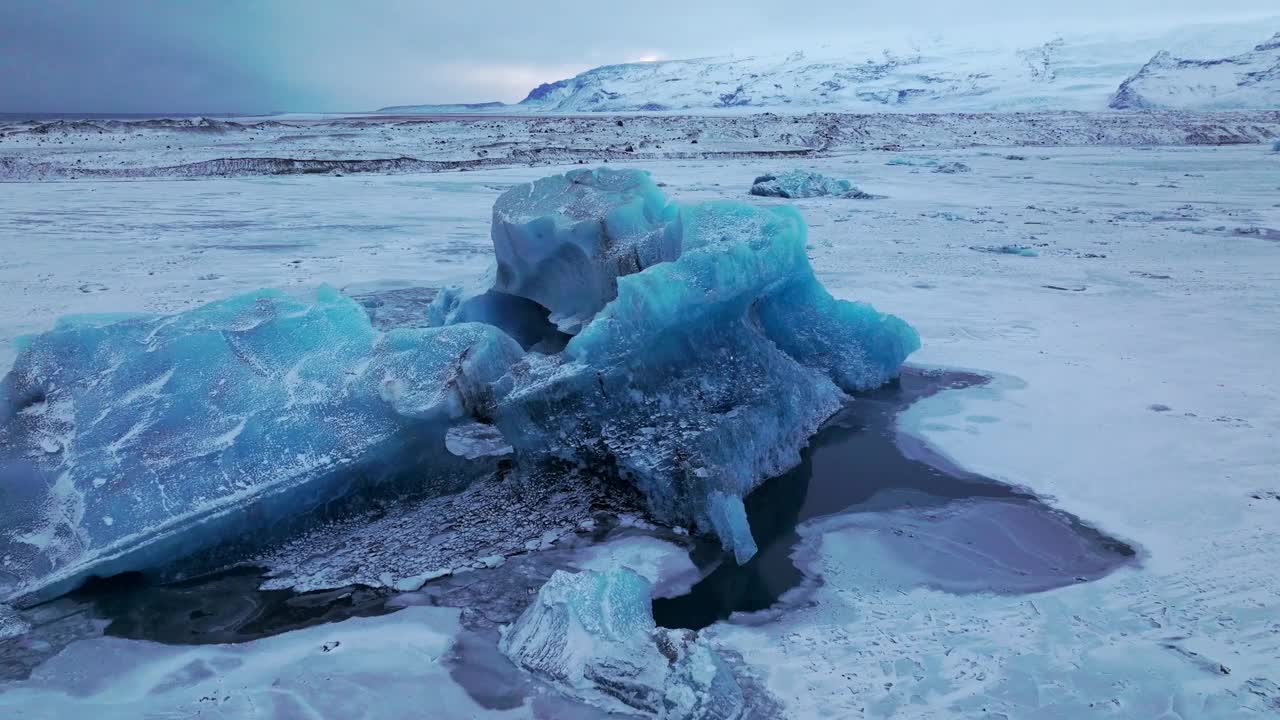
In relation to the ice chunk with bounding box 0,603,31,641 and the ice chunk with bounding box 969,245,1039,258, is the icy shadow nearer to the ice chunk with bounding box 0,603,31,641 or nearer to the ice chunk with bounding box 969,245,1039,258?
the ice chunk with bounding box 0,603,31,641

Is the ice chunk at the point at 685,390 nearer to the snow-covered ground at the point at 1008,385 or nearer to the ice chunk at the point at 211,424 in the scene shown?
the ice chunk at the point at 211,424

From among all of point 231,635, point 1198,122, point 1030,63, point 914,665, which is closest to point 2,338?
point 231,635

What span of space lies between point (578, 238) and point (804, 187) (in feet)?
23.1

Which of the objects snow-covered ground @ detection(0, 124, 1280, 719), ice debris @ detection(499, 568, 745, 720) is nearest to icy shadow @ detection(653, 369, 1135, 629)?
snow-covered ground @ detection(0, 124, 1280, 719)

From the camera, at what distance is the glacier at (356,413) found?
238 centimetres

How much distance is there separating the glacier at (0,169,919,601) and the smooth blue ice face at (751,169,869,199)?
Answer: 688 centimetres

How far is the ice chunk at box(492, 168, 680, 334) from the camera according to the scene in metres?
3.68

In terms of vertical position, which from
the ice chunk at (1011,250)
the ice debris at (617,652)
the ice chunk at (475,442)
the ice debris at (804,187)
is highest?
the ice debris at (804,187)

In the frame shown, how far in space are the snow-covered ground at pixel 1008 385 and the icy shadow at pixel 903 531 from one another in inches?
2.6

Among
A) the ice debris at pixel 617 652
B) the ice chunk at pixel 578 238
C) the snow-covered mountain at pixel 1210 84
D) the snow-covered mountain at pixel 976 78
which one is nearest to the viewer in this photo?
the ice debris at pixel 617 652

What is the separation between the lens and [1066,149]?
18.3 m

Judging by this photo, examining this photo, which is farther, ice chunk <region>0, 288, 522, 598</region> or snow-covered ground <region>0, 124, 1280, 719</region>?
ice chunk <region>0, 288, 522, 598</region>

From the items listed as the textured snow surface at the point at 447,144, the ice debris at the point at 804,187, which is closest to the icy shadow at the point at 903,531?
the textured snow surface at the point at 447,144

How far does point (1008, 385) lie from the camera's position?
3.73 metres
